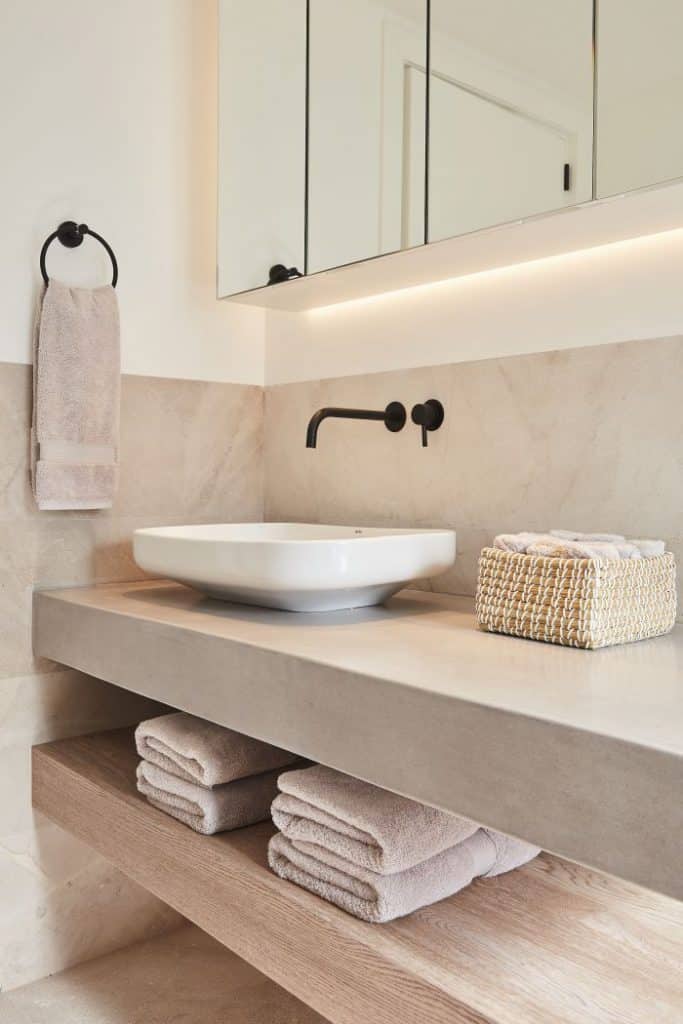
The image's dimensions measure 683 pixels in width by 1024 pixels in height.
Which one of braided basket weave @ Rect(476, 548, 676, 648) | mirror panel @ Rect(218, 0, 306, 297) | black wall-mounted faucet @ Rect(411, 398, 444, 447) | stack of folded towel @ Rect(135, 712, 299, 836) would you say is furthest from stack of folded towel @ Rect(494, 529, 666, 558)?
mirror panel @ Rect(218, 0, 306, 297)

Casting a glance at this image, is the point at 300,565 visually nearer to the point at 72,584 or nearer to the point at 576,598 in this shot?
the point at 576,598

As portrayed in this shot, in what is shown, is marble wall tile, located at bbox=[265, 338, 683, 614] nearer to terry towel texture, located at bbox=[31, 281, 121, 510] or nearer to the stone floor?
terry towel texture, located at bbox=[31, 281, 121, 510]

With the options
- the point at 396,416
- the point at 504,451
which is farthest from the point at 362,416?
the point at 504,451

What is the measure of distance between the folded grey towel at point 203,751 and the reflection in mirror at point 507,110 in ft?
3.22

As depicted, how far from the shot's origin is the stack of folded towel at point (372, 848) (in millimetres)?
1194

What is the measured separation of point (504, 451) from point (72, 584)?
0.99 meters

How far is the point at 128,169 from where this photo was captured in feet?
6.51

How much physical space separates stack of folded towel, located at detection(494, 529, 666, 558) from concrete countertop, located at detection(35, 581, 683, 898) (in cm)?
14

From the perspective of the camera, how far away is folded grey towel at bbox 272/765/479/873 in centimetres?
120

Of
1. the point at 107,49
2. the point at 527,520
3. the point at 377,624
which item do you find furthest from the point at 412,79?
the point at 377,624

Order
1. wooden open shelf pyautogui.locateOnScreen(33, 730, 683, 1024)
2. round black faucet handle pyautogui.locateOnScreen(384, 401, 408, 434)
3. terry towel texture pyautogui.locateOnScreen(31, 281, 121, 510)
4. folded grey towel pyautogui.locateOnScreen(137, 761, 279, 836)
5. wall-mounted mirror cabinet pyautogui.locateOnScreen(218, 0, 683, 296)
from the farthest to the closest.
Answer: round black faucet handle pyautogui.locateOnScreen(384, 401, 408, 434) → terry towel texture pyautogui.locateOnScreen(31, 281, 121, 510) → folded grey towel pyautogui.locateOnScreen(137, 761, 279, 836) → wall-mounted mirror cabinet pyautogui.locateOnScreen(218, 0, 683, 296) → wooden open shelf pyautogui.locateOnScreen(33, 730, 683, 1024)

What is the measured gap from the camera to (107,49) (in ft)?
6.35

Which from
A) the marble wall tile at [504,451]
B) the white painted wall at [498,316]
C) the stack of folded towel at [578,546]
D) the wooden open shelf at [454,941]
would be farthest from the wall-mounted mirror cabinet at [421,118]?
the wooden open shelf at [454,941]

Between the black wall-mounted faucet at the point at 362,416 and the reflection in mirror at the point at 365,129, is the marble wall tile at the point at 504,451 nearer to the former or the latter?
the black wall-mounted faucet at the point at 362,416
